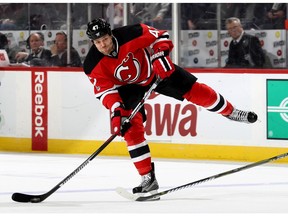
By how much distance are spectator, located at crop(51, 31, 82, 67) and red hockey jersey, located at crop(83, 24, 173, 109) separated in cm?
278

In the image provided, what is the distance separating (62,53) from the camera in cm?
920

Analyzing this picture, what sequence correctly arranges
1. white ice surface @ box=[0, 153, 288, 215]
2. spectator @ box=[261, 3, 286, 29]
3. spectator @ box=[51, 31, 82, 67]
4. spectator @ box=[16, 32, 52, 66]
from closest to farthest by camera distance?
white ice surface @ box=[0, 153, 288, 215] < spectator @ box=[261, 3, 286, 29] < spectator @ box=[51, 31, 82, 67] < spectator @ box=[16, 32, 52, 66]

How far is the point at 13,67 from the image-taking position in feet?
29.2

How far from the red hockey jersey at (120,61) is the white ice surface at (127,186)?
653 mm

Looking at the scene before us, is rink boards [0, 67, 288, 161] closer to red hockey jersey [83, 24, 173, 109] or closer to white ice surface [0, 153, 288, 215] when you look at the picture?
white ice surface [0, 153, 288, 215]

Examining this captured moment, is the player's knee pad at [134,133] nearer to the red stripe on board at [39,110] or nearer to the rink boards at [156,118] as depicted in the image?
the rink boards at [156,118]

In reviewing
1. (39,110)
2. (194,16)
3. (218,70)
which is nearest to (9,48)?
(39,110)

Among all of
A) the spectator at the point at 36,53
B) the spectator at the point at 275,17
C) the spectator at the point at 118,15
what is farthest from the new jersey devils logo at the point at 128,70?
the spectator at the point at 36,53

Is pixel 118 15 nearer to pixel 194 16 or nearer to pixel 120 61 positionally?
pixel 194 16

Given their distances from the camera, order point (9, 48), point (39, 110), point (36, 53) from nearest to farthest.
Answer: point (39, 110) → point (36, 53) → point (9, 48)

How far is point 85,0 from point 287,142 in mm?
2388

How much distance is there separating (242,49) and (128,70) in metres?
2.38

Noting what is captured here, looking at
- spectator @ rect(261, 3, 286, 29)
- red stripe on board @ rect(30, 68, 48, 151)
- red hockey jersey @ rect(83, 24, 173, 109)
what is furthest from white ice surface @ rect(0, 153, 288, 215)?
spectator @ rect(261, 3, 286, 29)

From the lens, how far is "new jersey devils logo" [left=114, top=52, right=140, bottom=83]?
6.21m
